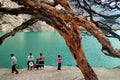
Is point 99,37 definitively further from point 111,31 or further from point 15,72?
point 15,72

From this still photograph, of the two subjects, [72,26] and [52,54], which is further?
[52,54]

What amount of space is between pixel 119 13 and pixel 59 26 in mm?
11864

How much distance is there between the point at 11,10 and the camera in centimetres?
793

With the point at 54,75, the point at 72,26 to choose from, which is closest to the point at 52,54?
the point at 54,75

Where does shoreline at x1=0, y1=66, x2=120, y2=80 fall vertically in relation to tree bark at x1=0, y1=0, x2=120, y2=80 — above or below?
below

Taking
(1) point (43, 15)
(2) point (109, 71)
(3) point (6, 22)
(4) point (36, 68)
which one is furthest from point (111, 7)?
(3) point (6, 22)

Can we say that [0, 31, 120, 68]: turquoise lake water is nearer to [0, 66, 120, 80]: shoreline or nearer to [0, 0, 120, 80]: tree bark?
[0, 66, 120, 80]: shoreline

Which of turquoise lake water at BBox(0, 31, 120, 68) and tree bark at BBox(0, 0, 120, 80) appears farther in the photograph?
turquoise lake water at BBox(0, 31, 120, 68)

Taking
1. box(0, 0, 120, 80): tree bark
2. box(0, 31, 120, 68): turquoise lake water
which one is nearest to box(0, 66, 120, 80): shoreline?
box(0, 0, 120, 80): tree bark

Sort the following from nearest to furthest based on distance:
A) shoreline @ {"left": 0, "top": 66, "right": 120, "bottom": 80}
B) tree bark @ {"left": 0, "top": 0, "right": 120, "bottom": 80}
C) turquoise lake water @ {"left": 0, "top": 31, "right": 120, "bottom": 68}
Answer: tree bark @ {"left": 0, "top": 0, "right": 120, "bottom": 80}
shoreline @ {"left": 0, "top": 66, "right": 120, "bottom": 80}
turquoise lake water @ {"left": 0, "top": 31, "right": 120, "bottom": 68}

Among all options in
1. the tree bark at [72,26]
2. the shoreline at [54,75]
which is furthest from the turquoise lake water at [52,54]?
the tree bark at [72,26]

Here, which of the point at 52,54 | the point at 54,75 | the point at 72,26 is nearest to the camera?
the point at 72,26

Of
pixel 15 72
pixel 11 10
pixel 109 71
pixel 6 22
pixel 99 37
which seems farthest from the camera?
pixel 6 22

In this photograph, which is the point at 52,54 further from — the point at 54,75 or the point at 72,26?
the point at 72,26
